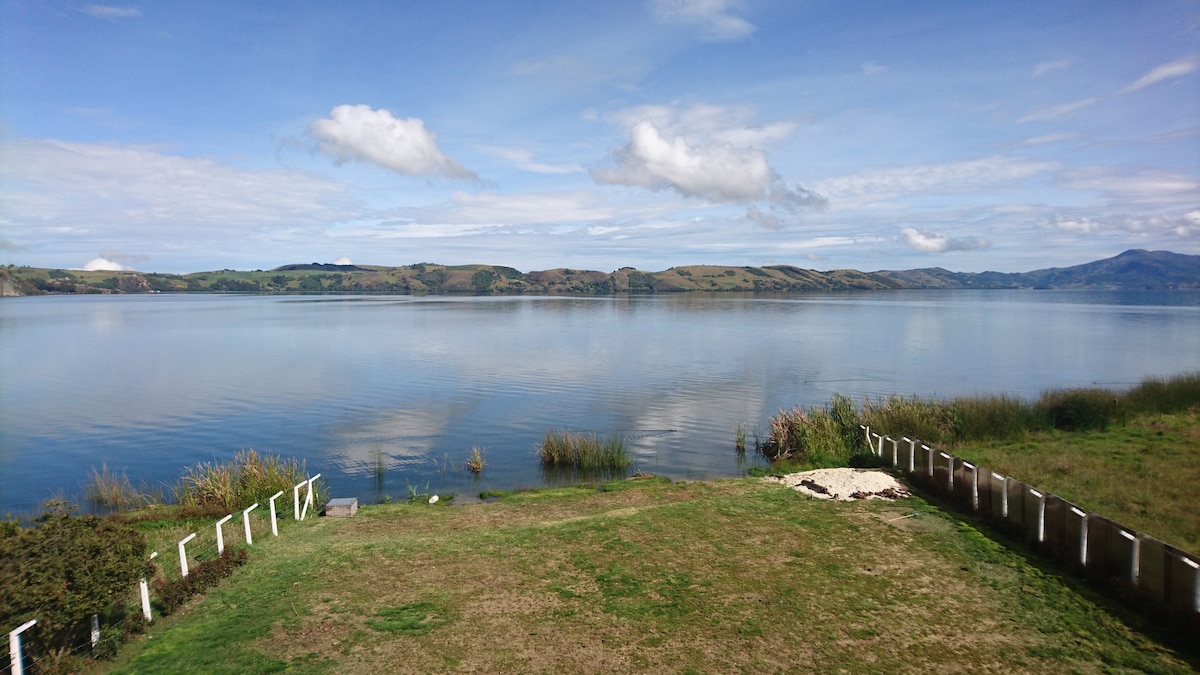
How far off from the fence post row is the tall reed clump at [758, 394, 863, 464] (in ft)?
23.3

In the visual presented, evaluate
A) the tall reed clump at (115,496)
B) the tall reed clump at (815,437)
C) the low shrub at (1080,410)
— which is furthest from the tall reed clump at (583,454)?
the low shrub at (1080,410)

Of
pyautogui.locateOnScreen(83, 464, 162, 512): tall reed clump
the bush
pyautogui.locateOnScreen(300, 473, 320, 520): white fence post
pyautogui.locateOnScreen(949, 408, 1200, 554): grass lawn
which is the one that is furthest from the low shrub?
pyautogui.locateOnScreen(83, 464, 162, 512): tall reed clump

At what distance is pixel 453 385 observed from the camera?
155 ft

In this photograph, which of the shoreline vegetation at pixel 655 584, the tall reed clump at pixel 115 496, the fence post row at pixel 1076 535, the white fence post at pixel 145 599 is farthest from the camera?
the tall reed clump at pixel 115 496

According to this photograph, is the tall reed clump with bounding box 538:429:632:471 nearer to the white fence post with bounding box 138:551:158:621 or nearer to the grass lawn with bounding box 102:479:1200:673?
the grass lawn with bounding box 102:479:1200:673

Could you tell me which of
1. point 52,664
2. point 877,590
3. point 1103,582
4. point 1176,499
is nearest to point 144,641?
point 52,664

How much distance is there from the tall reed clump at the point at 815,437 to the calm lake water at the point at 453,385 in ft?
7.15

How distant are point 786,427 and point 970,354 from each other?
42.2 m

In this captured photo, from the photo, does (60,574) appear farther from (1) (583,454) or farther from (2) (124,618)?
(1) (583,454)

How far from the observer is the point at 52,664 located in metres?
10.0

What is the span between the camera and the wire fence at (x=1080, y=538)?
10.9m

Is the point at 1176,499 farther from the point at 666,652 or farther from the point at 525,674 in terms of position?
the point at 525,674

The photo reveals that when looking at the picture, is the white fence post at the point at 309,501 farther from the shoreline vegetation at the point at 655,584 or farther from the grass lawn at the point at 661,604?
the grass lawn at the point at 661,604

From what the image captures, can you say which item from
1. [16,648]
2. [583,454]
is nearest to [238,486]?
[583,454]
